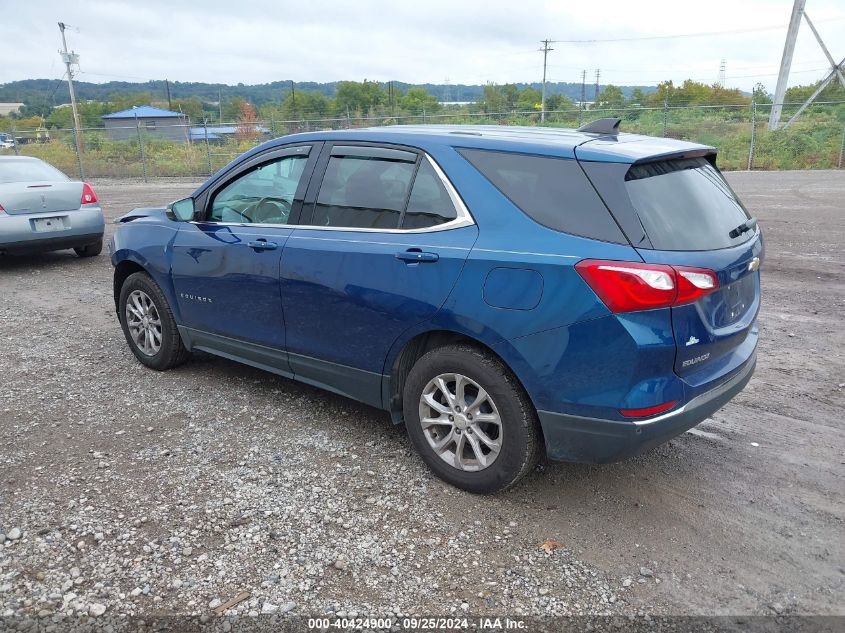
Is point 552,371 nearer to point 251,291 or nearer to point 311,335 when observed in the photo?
point 311,335

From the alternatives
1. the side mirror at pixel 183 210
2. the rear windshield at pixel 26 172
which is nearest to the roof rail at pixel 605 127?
the side mirror at pixel 183 210

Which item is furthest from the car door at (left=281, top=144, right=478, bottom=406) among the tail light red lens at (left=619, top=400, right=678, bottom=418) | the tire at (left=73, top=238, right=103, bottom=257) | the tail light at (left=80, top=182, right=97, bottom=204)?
the tire at (left=73, top=238, right=103, bottom=257)

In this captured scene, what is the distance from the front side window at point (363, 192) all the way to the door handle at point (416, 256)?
216 millimetres

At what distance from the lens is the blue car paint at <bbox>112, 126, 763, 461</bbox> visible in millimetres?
2990

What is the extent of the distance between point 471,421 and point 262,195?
2.11 metres

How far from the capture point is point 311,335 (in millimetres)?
4148

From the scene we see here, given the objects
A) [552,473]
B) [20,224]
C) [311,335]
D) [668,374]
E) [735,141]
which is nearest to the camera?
[668,374]

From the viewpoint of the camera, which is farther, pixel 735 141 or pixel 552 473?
pixel 735 141

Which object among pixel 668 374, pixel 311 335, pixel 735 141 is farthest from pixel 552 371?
pixel 735 141

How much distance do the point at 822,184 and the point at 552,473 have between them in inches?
670

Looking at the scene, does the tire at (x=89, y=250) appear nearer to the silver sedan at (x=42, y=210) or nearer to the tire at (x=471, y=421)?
the silver sedan at (x=42, y=210)

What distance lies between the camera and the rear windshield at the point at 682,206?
122 inches

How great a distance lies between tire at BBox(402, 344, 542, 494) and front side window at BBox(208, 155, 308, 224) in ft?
4.79

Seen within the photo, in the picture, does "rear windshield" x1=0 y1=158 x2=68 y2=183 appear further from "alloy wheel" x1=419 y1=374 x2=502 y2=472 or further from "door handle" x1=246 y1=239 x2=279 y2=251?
"alloy wheel" x1=419 y1=374 x2=502 y2=472
